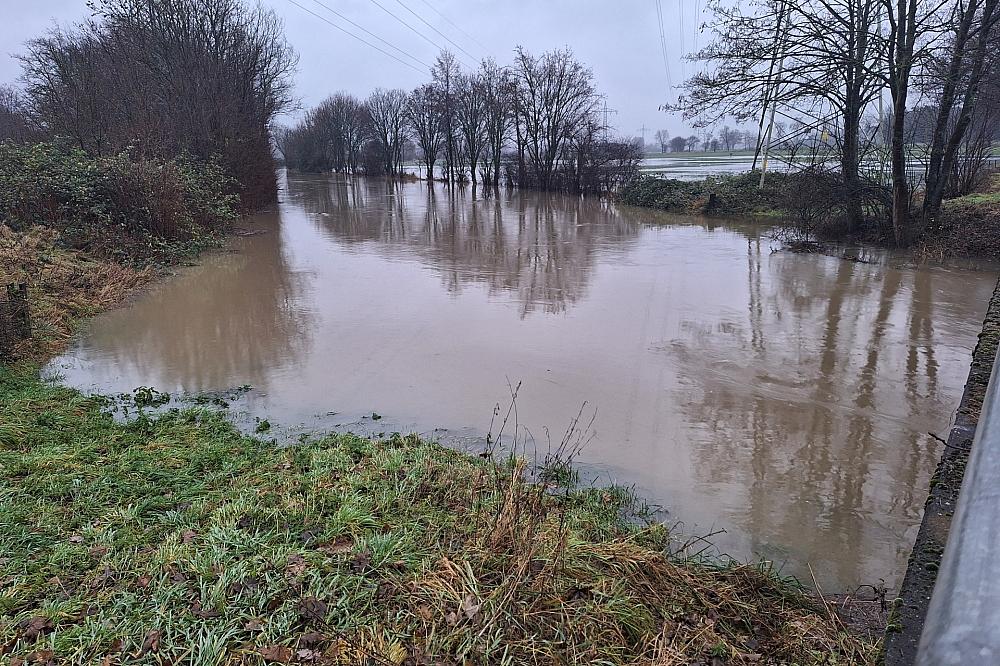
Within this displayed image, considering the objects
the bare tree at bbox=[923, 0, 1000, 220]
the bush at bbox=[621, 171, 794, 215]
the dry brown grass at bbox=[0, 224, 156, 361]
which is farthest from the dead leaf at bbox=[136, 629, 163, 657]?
the bush at bbox=[621, 171, 794, 215]

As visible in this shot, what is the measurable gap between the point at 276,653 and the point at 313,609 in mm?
286

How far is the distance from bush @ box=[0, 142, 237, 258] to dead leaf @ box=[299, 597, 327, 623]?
12401mm

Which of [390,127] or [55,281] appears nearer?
[55,281]

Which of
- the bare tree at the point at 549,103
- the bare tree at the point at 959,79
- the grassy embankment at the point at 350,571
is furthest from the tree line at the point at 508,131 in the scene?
the grassy embankment at the point at 350,571

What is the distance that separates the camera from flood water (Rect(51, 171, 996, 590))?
495cm

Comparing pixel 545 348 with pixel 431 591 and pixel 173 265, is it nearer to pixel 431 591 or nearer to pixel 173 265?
pixel 431 591

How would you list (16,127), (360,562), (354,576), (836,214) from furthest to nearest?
1. (16,127)
2. (836,214)
3. (360,562)
4. (354,576)

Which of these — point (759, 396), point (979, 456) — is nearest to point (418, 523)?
point (979, 456)

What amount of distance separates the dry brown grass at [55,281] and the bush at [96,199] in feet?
2.24

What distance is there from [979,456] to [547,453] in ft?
15.0

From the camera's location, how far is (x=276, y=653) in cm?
257

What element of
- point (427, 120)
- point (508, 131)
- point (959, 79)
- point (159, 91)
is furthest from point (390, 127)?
point (959, 79)

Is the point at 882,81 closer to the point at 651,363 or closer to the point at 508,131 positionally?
the point at 651,363

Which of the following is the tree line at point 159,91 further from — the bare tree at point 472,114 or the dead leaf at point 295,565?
the bare tree at point 472,114
